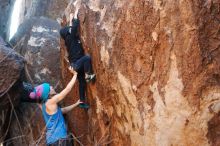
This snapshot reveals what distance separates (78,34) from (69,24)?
393 mm

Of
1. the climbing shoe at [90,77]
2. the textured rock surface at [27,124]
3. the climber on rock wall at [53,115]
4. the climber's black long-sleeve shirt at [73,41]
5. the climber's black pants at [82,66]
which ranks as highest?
the climber's black long-sleeve shirt at [73,41]

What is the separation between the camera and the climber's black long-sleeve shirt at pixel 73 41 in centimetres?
493

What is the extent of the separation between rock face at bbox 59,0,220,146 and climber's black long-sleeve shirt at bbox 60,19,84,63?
29 cm

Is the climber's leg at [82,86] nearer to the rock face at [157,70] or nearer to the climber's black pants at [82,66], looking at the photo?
the climber's black pants at [82,66]

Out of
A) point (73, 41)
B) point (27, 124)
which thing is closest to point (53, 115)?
point (73, 41)

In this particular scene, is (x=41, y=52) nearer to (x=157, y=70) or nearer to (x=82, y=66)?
(x=82, y=66)

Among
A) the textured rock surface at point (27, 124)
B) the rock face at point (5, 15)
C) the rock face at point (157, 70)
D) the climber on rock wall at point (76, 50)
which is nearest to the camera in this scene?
the rock face at point (157, 70)

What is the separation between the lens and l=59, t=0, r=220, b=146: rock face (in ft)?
10.3

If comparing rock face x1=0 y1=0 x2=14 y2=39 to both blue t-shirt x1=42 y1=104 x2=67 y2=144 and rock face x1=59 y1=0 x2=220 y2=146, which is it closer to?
blue t-shirt x1=42 y1=104 x2=67 y2=144

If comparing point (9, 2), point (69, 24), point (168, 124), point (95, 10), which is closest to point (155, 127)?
point (168, 124)

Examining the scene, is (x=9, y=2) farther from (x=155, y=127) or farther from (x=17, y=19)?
(x=155, y=127)

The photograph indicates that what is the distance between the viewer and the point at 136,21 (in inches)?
146

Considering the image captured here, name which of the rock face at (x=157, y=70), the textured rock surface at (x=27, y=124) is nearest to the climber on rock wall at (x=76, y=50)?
the rock face at (x=157, y=70)

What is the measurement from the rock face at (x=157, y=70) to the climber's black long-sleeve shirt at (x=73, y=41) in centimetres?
29
